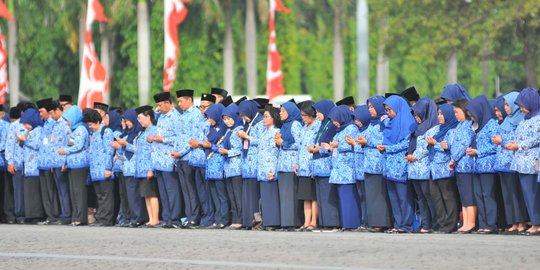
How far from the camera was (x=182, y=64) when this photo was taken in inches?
2953

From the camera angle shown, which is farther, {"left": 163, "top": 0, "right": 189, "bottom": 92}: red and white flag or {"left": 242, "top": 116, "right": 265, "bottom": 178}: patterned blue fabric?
{"left": 163, "top": 0, "right": 189, "bottom": 92}: red and white flag

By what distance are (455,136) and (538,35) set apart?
3116cm

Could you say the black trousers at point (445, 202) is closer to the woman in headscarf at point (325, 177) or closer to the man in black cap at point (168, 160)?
the woman in headscarf at point (325, 177)

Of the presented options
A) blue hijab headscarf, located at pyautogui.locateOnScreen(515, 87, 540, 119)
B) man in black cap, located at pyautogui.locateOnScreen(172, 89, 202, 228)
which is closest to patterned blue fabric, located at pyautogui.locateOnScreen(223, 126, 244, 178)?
man in black cap, located at pyautogui.locateOnScreen(172, 89, 202, 228)

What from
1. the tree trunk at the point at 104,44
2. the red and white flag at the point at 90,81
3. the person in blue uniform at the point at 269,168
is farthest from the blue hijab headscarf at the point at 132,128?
the tree trunk at the point at 104,44

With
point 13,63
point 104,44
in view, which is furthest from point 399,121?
point 13,63

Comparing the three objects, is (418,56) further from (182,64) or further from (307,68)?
(307,68)

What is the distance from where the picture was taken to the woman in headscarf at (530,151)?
2033 centimetres

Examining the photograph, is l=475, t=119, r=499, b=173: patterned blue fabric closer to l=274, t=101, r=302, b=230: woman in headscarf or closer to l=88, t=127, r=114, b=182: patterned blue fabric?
l=274, t=101, r=302, b=230: woman in headscarf

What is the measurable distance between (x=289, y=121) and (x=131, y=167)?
8.84ft

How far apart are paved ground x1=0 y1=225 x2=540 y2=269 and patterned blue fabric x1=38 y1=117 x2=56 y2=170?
142 inches

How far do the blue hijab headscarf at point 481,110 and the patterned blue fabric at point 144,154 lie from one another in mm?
5119

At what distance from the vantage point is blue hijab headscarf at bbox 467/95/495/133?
68.7ft

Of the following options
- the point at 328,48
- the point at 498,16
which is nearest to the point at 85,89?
the point at 498,16
